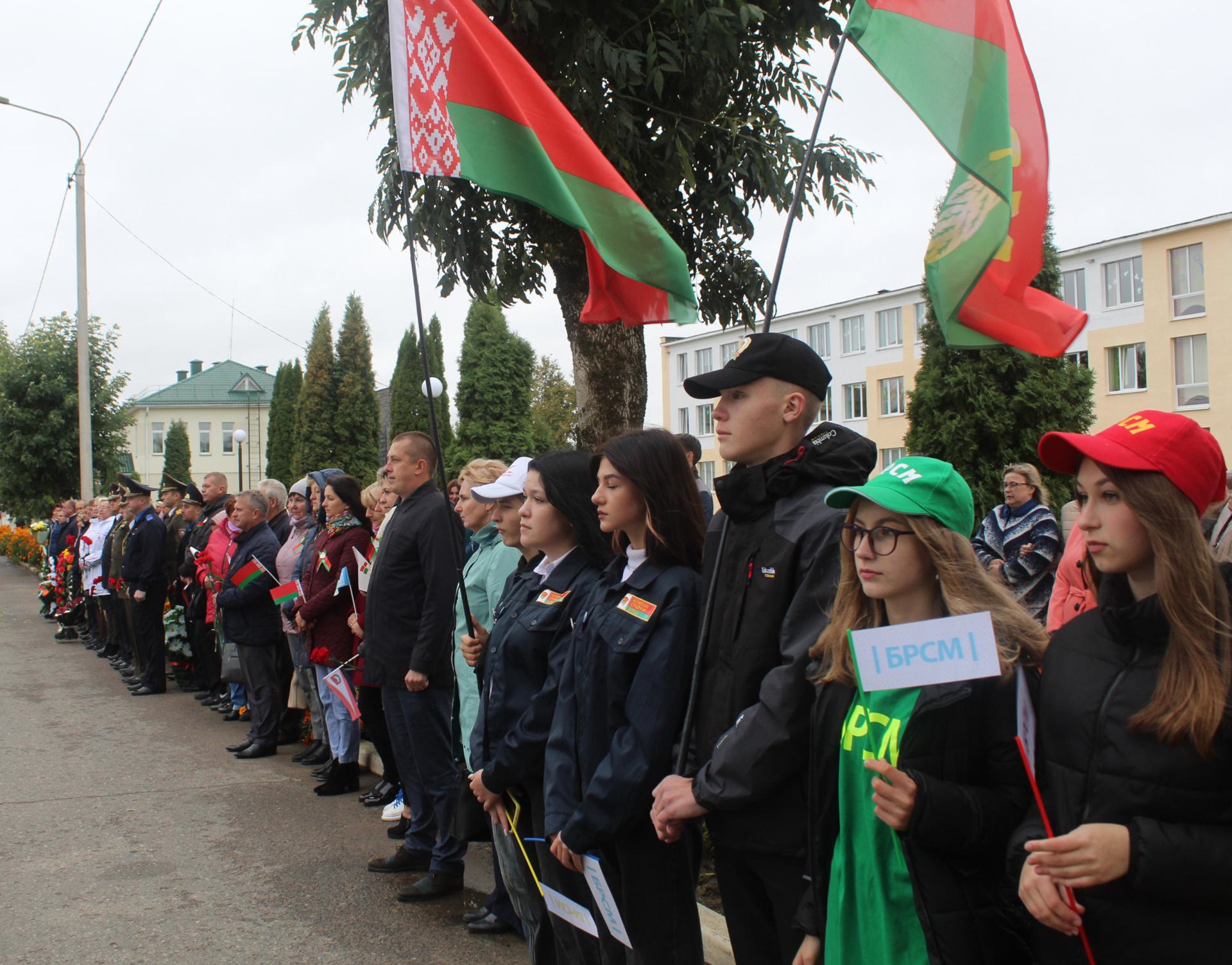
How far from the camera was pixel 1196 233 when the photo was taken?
129 ft

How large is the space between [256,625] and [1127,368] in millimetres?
40510

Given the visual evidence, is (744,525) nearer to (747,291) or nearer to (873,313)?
(747,291)

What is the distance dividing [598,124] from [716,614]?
4.09 m

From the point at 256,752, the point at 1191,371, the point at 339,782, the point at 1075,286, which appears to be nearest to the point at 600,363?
the point at 339,782

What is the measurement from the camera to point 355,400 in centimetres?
4725

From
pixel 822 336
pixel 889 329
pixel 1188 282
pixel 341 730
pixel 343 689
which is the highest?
pixel 822 336

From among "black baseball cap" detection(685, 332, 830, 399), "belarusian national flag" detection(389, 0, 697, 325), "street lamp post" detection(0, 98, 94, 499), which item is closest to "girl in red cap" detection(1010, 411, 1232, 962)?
"black baseball cap" detection(685, 332, 830, 399)

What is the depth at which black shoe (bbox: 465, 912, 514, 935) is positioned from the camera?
4.91 m

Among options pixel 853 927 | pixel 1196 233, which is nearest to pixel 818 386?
→ pixel 853 927

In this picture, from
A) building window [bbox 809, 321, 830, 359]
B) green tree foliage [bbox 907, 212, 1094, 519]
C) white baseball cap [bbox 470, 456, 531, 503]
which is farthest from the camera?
building window [bbox 809, 321, 830, 359]

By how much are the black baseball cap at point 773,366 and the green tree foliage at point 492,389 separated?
121 feet

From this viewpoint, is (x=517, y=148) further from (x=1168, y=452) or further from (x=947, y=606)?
(x=1168, y=452)

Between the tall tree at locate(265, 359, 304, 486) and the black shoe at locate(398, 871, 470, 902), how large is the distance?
2087 inches

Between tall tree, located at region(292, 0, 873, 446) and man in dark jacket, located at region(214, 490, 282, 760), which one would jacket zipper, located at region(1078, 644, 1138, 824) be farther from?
man in dark jacket, located at region(214, 490, 282, 760)
